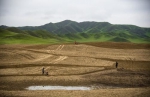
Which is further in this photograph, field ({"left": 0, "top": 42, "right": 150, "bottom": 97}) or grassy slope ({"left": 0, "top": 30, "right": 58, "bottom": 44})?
grassy slope ({"left": 0, "top": 30, "right": 58, "bottom": 44})

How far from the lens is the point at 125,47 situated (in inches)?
2050

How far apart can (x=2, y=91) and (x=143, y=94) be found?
47.6ft

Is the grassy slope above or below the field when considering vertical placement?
above

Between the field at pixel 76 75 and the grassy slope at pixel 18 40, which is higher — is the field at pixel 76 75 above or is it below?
below

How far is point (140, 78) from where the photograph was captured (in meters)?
25.7

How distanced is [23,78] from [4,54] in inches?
659

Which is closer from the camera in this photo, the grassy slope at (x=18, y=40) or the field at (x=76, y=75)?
the field at (x=76, y=75)

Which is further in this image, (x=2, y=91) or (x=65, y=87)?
(x=65, y=87)

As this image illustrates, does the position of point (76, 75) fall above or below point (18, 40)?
below

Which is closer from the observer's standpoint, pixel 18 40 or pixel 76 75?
pixel 76 75

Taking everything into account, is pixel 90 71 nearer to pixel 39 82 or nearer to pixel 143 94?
pixel 39 82

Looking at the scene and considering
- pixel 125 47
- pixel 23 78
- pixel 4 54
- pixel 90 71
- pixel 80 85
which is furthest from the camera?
pixel 125 47

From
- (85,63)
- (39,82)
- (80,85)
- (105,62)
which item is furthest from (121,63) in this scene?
(39,82)

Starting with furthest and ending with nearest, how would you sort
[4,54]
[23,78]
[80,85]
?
1. [4,54]
2. [23,78]
3. [80,85]
